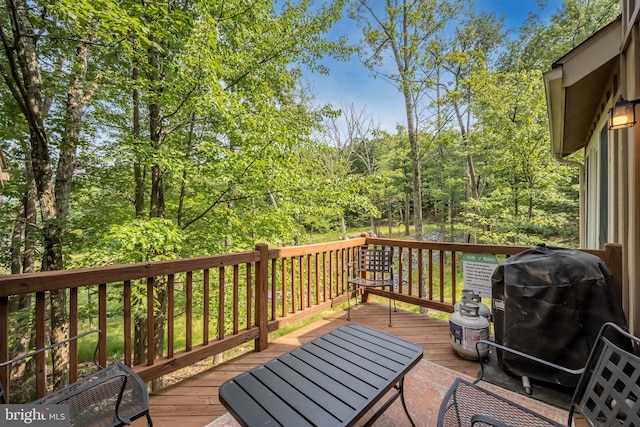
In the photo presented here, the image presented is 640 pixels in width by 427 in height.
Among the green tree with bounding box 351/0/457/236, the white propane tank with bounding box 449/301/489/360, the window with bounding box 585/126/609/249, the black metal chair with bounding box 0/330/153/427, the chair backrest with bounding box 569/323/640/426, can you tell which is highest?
the green tree with bounding box 351/0/457/236

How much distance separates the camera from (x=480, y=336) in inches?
95.8

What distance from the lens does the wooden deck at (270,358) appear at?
6.13 feet

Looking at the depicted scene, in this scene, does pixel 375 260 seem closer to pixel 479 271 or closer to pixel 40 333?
pixel 479 271

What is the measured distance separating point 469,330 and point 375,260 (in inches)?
59.6

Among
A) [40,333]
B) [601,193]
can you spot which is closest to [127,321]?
[40,333]

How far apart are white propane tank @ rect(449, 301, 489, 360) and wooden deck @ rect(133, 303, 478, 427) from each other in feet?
0.39

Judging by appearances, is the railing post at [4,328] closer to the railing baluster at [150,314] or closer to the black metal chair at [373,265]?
the railing baluster at [150,314]

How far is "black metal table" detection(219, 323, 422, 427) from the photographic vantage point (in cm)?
118

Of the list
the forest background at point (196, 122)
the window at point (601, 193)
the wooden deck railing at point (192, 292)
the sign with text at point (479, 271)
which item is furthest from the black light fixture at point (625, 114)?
the forest background at point (196, 122)

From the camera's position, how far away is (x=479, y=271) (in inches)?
114

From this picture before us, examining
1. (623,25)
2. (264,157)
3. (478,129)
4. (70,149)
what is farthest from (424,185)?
(70,149)

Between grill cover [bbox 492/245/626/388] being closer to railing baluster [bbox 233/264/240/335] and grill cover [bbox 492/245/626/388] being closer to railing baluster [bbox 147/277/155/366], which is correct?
railing baluster [bbox 233/264/240/335]

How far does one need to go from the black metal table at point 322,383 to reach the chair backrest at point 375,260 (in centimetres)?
182

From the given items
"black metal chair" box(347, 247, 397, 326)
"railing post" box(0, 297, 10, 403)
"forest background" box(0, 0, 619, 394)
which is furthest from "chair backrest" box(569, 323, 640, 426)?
"forest background" box(0, 0, 619, 394)
